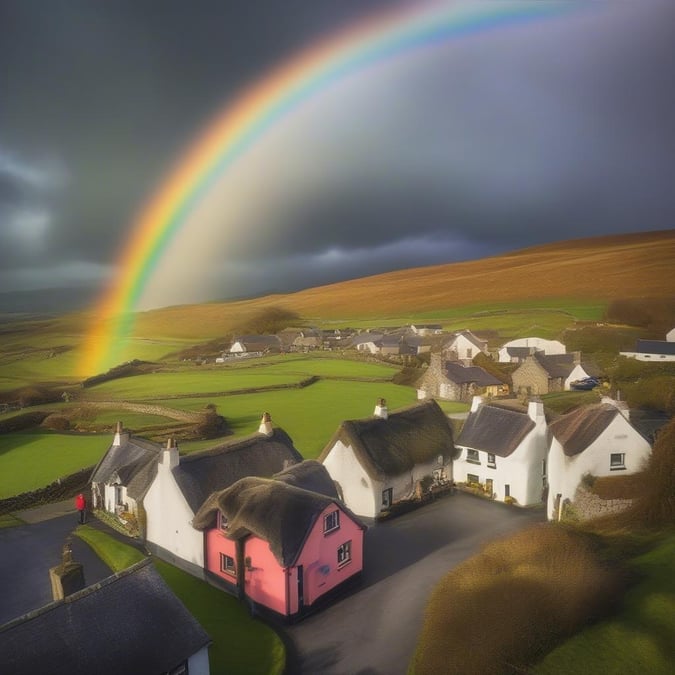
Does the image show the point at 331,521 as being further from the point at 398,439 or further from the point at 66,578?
the point at 398,439

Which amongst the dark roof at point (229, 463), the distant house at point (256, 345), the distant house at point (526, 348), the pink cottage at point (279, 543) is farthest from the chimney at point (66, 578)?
the distant house at point (256, 345)

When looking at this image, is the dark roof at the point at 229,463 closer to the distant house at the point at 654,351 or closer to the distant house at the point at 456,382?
the distant house at the point at 456,382

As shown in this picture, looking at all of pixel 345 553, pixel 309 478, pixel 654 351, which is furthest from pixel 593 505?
pixel 654 351

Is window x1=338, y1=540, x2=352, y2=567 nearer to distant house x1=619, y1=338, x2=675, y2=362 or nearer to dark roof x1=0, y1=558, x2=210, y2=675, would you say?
dark roof x1=0, y1=558, x2=210, y2=675

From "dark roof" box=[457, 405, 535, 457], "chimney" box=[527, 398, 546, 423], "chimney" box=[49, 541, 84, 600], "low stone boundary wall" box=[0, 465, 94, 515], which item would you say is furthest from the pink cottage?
"low stone boundary wall" box=[0, 465, 94, 515]

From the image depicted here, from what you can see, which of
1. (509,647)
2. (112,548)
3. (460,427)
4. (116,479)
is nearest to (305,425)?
(460,427)
